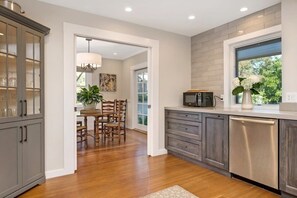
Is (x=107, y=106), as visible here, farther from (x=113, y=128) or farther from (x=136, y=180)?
(x=136, y=180)

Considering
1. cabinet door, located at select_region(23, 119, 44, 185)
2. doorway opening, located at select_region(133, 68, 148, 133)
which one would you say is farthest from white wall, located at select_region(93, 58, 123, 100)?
cabinet door, located at select_region(23, 119, 44, 185)

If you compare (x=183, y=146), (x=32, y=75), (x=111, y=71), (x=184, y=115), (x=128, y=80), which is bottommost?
(x=183, y=146)

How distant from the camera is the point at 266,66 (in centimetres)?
311

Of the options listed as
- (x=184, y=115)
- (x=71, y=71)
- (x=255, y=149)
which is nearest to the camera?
(x=255, y=149)

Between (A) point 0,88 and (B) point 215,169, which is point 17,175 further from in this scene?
(B) point 215,169

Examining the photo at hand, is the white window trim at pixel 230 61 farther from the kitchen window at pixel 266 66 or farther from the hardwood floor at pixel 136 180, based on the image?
the hardwood floor at pixel 136 180

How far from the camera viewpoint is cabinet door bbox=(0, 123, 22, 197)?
1975 millimetres

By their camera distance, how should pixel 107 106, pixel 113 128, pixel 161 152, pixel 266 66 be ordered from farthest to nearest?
pixel 107 106 < pixel 113 128 < pixel 161 152 < pixel 266 66

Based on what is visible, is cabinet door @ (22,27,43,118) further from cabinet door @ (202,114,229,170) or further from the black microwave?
the black microwave

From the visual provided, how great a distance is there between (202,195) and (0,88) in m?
2.52

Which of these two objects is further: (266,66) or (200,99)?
(200,99)

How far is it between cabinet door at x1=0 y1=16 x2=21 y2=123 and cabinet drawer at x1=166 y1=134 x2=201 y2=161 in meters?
2.50

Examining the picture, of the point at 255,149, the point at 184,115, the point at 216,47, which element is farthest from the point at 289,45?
the point at 184,115

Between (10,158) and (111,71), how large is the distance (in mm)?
5027
